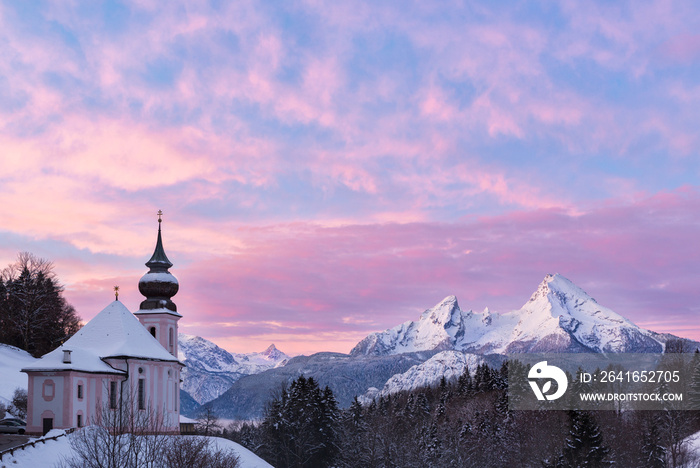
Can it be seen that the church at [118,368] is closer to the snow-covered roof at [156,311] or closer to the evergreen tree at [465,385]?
the snow-covered roof at [156,311]

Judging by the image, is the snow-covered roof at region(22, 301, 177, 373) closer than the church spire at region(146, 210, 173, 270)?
Yes

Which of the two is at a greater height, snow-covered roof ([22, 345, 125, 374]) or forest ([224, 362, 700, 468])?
snow-covered roof ([22, 345, 125, 374])

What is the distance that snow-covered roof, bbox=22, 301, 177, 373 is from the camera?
73.6 meters

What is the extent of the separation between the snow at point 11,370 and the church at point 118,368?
3531 millimetres

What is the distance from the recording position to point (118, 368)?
249 ft

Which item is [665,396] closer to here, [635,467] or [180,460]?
[635,467]

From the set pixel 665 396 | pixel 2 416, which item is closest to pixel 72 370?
pixel 2 416

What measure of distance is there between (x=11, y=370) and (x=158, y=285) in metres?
18.1

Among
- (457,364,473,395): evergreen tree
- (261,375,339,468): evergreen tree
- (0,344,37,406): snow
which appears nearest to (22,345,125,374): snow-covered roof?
(0,344,37,406): snow

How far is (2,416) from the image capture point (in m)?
74.2

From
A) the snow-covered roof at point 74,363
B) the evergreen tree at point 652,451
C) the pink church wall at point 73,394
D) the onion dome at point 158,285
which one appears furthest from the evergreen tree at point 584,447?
the onion dome at point 158,285

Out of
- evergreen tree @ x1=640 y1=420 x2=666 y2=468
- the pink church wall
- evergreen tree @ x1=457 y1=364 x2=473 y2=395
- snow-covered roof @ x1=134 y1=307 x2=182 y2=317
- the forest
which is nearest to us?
the pink church wall

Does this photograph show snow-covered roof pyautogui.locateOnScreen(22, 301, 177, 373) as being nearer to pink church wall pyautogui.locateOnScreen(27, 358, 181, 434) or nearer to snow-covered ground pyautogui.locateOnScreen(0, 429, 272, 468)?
pink church wall pyautogui.locateOnScreen(27, 358, 181, 434)

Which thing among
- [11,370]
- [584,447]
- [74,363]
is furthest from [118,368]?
[584,447]
